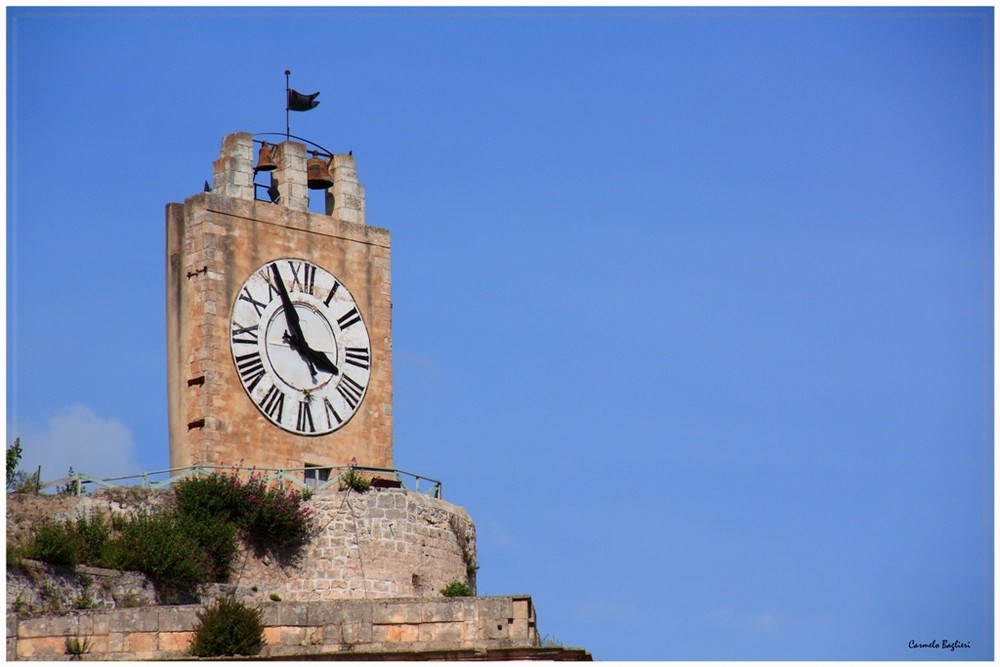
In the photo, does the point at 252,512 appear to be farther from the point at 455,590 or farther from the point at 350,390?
the point at 350,390

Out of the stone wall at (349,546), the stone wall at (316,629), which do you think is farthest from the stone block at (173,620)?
the stone wall at (349,546)

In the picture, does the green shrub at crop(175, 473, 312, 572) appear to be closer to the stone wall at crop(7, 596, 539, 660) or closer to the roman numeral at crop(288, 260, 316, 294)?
the roman numeral at crop(288, 260, 316, 294)

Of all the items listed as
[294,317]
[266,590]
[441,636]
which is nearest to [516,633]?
[441,636]

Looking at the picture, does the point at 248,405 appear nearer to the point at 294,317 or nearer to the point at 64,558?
the point at 294,317

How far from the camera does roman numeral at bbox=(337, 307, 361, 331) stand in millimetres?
45938

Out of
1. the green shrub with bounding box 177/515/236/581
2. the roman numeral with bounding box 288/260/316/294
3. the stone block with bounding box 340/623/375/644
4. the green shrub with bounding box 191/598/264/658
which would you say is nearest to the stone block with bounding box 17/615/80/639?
the green shrub with bounding box 191/598/264/658

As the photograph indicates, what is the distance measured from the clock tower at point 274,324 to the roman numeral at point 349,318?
2 centimetres

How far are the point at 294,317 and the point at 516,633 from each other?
8.94 metres

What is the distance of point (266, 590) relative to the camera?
1677 inches

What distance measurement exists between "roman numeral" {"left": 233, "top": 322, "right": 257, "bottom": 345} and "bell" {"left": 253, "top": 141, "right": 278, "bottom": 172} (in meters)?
2.68

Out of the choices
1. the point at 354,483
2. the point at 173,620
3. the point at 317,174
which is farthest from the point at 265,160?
the point at 173,620

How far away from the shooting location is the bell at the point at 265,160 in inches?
1825

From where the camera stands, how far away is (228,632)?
37.3 meters

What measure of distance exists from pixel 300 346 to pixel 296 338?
0.41ft
